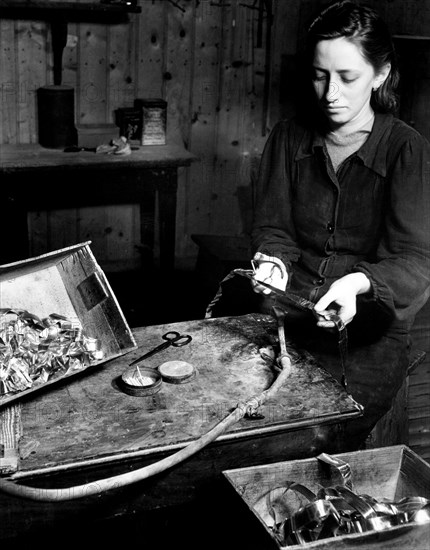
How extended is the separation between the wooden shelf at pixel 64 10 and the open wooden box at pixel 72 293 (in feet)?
7.97

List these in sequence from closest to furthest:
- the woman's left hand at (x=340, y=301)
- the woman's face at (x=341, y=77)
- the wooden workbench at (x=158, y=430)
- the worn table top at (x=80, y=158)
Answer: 1. the wooden workbench at (x=158, y=430)
2. the woman's left hand at (x=340, y=301)
3. the woman's face at (x=341, y=77)
4. the worn table top at (x=80, y=158)

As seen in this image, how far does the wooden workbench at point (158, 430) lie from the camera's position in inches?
72.7

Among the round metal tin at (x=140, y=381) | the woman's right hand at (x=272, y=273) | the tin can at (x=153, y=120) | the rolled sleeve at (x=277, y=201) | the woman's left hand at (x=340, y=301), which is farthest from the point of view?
the tin can at (x=153, y=120)

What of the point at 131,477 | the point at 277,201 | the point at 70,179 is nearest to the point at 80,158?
the point at 70,179

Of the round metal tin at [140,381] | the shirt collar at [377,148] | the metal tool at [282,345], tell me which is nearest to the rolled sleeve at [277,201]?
the shirt collar at [377,148]

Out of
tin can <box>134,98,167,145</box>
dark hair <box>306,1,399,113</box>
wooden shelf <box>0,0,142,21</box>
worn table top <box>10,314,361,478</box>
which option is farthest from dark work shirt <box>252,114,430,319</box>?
wooden shelf <box>0,0,142,21</box>

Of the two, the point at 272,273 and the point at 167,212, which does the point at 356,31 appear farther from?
the point at 167,212

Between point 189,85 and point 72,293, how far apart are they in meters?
3.06

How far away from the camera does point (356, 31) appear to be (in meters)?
2.52

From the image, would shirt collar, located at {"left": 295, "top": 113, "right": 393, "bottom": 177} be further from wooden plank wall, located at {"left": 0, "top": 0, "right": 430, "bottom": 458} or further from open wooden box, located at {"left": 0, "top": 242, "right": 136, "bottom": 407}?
wooden plank wall, located at {"left": 0, "top": 0, "right": 430, "bottom": 458}

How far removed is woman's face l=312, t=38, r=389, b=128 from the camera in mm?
2514

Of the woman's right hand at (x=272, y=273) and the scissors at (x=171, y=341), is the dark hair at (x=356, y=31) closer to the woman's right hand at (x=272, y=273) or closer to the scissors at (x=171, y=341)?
the woman's right hand at (x=272, y=273)

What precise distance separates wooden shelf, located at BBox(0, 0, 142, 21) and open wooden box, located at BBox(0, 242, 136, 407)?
95.6 inches

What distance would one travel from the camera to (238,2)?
5094 mm
